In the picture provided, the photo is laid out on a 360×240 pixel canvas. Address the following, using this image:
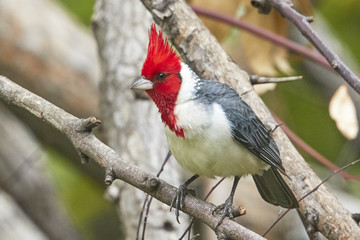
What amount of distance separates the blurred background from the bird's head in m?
2.18

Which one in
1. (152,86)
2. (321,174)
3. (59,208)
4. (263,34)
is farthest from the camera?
(59,208)

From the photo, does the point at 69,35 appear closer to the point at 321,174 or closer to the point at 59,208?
the point at 59,208

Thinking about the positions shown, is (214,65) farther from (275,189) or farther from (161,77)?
(275,189)

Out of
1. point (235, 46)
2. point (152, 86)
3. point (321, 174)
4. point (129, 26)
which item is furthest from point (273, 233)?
point (152, 86)

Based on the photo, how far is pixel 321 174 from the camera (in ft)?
19.2

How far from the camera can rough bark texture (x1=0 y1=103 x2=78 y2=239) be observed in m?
6.02

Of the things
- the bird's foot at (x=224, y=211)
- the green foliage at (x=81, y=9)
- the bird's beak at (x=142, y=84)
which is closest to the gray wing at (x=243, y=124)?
the bird's beak at (x=142, y=84)

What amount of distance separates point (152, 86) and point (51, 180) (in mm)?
3391

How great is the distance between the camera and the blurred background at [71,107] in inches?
226

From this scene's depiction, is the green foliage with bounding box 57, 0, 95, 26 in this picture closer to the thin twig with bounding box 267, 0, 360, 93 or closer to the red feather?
the thin twig with bounding box 267, 0, 360, 93

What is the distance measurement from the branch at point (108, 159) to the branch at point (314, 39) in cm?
93

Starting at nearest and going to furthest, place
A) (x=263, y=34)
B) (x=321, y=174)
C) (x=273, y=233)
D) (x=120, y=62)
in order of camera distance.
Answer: (x=263, y=34)
(x=120, y=62)
(x=273, y=233)
(x=321, y=174)

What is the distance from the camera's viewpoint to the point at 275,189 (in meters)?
3.44

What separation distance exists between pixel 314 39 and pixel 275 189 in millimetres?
766
